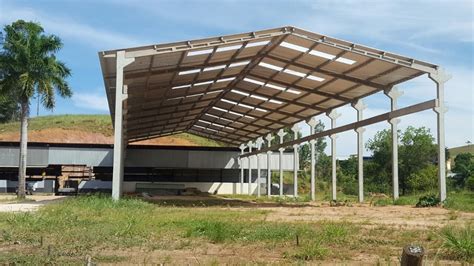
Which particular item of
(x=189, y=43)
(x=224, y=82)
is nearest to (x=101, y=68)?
(x=189, y=43)

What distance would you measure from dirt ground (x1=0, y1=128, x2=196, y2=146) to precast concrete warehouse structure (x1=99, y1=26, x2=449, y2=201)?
146ft

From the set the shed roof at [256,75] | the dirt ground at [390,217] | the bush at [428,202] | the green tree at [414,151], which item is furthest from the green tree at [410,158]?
the dirt ground at [390,217]

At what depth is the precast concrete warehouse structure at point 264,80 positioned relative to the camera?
22.5 meters

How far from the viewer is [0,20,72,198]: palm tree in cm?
3164

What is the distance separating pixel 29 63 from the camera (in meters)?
31.8

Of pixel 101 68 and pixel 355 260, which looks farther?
pixel 101 68

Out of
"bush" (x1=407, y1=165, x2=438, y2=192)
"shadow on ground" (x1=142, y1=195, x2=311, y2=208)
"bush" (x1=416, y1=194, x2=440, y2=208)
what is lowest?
"shadow on ground" (x1=142, y1=195, x2=311, y2=208)

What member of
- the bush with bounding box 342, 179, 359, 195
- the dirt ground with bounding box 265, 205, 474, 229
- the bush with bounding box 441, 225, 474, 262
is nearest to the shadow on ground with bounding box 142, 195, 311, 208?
the dirt ground with bounding box 265, 205, 474, 229

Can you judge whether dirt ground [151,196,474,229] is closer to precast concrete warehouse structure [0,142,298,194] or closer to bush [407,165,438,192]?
precast concrete warehouse structure [0,142,298,194]

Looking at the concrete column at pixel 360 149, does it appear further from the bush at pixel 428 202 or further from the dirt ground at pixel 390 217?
the dirt ground at pixel 390 217

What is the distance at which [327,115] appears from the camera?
35.3m

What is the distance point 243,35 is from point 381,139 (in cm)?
4536

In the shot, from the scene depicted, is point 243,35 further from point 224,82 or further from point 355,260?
point 355,260

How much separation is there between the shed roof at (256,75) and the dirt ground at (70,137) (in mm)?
44051
